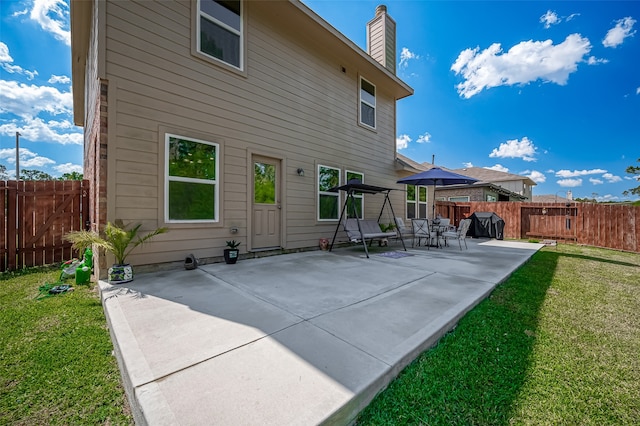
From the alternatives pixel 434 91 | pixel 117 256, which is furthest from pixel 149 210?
pixel 434 91

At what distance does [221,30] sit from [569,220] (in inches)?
529

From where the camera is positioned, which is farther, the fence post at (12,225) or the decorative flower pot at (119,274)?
the fence post at (12,225)

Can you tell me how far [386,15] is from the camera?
9.14m

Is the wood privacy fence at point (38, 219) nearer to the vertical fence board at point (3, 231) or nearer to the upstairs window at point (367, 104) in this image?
the vertical fence board at point (3, 231)

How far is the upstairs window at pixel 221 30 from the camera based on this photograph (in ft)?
15.7

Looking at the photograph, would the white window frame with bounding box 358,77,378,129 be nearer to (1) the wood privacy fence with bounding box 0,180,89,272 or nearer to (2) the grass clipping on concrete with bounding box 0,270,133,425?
(1) the wood privacy fence with bounding box 0,180,89,272

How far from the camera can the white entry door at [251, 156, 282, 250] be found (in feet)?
18.2

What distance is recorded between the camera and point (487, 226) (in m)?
11.1

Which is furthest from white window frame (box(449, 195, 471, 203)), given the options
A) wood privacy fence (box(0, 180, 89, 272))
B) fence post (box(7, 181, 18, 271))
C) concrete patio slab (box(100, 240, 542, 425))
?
fence post (box(7, 181, 18, 271))

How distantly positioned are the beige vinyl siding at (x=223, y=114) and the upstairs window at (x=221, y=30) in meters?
0.23

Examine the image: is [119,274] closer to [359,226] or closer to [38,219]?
[38,219]

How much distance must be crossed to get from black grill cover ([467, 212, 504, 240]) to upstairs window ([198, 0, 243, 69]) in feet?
35.7

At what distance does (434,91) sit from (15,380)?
1600cm

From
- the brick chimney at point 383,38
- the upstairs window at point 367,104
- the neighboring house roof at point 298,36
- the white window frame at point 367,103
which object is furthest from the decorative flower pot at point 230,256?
the brick chimney at point 383,38
